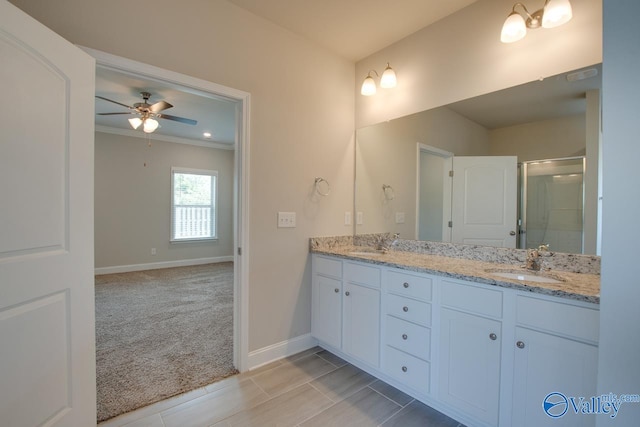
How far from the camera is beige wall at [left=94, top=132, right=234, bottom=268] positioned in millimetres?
5152

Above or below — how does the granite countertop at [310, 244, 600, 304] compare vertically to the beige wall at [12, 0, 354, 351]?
below

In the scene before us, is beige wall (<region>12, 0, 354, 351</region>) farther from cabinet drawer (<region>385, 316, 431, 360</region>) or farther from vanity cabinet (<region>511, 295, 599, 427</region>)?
vanity cabinet (<region>511, 295, 599, 427</region>)

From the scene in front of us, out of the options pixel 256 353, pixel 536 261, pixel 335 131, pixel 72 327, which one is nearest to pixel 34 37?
pixel 72 327

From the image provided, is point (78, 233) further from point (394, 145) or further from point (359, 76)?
point (359, 76)

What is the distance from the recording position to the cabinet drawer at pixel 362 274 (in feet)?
6.63

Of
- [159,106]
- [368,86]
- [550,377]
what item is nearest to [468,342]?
[550,377]

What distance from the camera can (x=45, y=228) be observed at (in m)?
1.28

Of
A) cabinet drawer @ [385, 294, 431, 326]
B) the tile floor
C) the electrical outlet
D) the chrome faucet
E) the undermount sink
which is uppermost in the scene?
the electrical outlet

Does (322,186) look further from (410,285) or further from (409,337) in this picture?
(409,337)

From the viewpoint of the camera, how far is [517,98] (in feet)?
6.15

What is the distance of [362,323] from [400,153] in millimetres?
1503

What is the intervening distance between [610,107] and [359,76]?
2.29 meters

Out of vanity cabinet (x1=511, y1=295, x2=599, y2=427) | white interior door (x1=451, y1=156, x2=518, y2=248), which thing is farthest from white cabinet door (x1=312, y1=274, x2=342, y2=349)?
vanity cabinet (x1=511, y1=295, x2=599, y2=427)

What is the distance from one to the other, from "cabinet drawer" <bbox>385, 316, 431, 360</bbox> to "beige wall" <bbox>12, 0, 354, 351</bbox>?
871 millimetres
